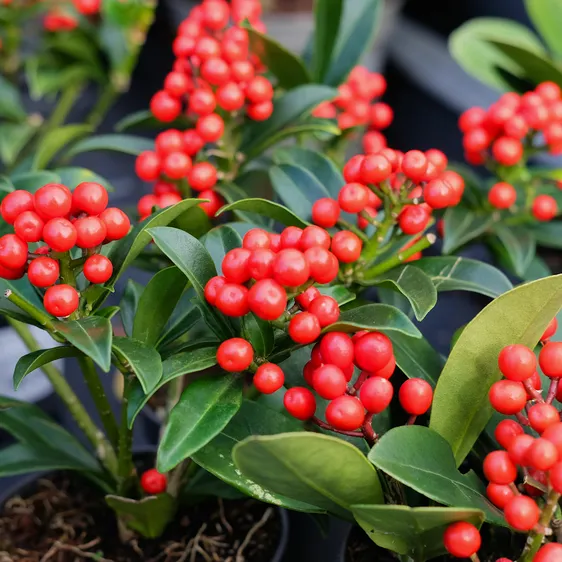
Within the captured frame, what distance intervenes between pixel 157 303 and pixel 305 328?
146mm

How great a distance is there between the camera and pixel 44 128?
4.01 feet

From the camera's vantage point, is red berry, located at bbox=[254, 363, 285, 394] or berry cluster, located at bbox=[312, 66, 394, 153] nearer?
red berry, located at bbox=[254, 363, 285, 394]

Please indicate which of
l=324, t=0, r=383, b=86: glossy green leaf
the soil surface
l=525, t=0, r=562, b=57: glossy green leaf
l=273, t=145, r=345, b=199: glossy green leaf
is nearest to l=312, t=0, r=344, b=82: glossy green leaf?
l=324, t=0, r=383, b=86: glossy green leaf

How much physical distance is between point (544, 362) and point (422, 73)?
4.61 feet

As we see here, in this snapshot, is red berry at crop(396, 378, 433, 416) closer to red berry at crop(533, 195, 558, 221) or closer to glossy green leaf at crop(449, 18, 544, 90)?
red berry at crop(533, 195, 558, 221)

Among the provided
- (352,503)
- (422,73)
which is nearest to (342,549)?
(352,503)

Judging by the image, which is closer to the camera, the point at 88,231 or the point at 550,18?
the point at 88,231

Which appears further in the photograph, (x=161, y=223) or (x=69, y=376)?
(x=69, y=376)

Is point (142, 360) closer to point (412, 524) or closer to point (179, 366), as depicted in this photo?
point (179, 366)

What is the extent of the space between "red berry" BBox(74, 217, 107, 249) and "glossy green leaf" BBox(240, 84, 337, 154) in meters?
0.30

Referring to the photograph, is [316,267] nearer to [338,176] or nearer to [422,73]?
[338,176]

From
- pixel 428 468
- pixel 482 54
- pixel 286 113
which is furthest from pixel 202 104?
pixel 482 54

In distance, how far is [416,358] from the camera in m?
0.56

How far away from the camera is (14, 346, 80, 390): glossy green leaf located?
1.55 ft
